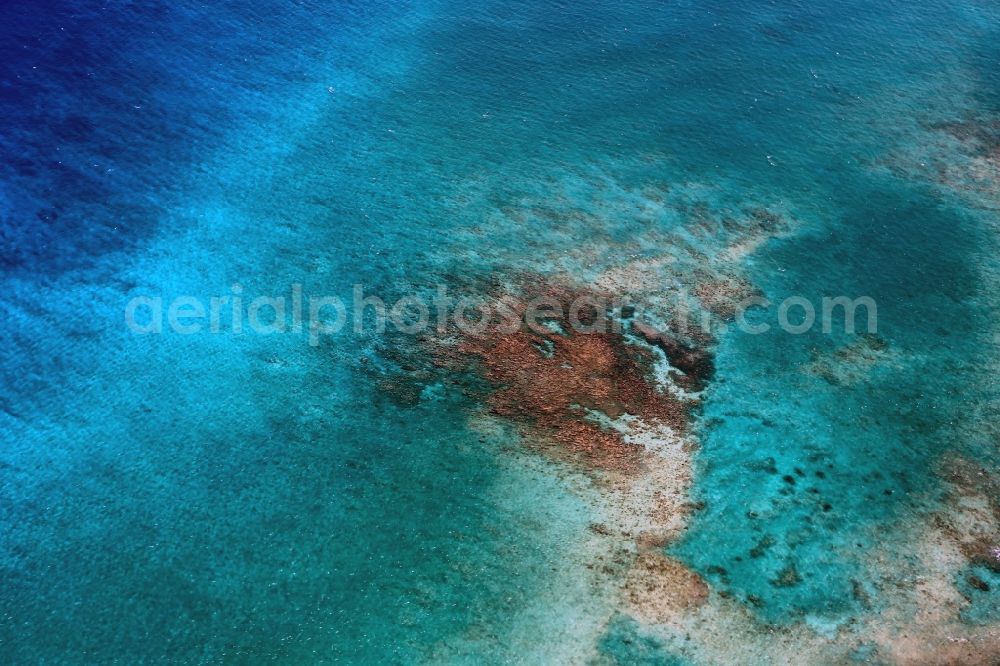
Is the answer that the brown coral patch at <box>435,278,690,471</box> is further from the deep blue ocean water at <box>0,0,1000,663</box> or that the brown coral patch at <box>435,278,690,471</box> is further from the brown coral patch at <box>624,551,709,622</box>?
the brown coral patch at <box>624,551,709,622</box>

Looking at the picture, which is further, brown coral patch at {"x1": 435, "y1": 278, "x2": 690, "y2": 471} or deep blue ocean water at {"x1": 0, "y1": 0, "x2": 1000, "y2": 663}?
brown coral patch at {"x1": 435, "y1": 278, "x2": 690, "y2": 471}

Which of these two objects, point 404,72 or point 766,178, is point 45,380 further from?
point 766,178

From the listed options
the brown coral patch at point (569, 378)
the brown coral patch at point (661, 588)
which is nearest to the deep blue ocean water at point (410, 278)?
the brown coral patch at point (661, 588)

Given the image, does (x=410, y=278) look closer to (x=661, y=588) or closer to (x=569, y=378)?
(x=569, y=378)

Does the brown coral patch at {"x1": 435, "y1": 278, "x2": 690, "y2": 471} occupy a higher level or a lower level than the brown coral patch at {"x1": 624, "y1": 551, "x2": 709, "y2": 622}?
higher

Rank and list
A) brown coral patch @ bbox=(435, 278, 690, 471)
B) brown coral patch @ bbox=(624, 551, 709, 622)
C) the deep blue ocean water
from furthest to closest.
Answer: brown coral patch @ bbox=(435, 278, 690, 471)
the deep blue ocean water
brown coral patch @ bbox=(624, 551, 709, 622)

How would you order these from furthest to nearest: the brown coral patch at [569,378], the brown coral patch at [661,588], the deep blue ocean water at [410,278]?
the brown coral patch at [569,378]
the deep blue ocean water at [410,278]
the brown coral patch at [661,588]

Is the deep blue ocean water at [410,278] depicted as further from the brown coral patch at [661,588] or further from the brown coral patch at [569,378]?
the brown coral patch at [569,378]

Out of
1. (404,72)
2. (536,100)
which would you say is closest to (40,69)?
(404,72)

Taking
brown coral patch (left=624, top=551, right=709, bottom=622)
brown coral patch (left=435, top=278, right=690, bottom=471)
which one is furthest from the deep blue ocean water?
brown coral patch (left=435, top=278, right=690, bottom=471)
